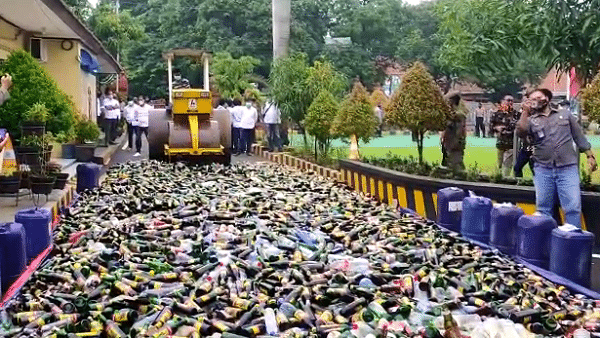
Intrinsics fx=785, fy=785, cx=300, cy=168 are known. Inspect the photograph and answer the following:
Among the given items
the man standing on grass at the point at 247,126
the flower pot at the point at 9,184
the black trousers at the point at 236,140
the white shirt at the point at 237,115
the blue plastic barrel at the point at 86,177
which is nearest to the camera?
the flower pot at the point at 9,184

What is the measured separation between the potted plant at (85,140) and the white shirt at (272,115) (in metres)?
4.98

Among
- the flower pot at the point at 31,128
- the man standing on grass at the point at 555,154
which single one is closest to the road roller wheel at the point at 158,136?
the flower pot at the point at 31,128

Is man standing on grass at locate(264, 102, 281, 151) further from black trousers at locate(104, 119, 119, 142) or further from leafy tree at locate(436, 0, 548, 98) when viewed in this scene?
leafy tree at locate(436, 0, 548, 98)

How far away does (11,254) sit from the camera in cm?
690

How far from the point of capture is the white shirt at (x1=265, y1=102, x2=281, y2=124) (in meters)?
22.3

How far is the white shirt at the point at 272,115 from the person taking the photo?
22344 millimetres

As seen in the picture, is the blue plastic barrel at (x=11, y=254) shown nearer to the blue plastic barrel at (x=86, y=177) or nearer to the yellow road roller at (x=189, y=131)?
the blue plastic barrel at (x=86, y=177)

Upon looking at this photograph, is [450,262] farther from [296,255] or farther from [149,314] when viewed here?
[149,314]

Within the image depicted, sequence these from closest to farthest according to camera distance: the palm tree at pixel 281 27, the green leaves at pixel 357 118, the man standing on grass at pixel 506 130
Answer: the man standing on grass at pixel 506 130
the green leaves at pixel 357 118
the palm tree at pixel 281 27

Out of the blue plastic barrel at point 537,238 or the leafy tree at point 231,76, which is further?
the leafy tree at point 231,76

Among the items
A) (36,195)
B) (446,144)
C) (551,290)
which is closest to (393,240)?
(551,290)

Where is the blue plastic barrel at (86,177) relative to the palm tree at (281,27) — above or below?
below

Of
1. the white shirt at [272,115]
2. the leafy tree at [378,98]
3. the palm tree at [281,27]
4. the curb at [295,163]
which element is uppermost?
the palm tree at [281,27]

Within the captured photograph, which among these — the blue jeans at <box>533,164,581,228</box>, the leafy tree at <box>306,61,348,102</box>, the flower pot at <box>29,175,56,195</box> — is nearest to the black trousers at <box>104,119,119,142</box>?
the leafy tree at <box>306,61,348,102</box>
